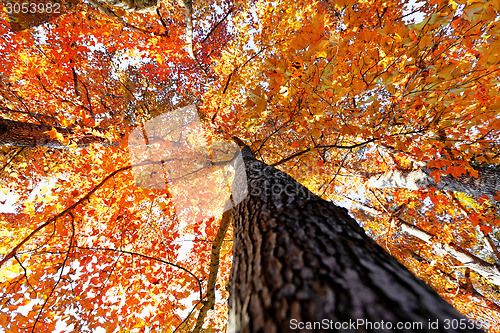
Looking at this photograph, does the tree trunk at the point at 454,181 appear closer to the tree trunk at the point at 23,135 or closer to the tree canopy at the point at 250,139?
the tree canopy at the point at 250,139

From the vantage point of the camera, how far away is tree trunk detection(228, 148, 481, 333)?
61 cm

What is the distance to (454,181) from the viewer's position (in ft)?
11.8

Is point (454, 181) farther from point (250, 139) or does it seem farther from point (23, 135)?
point (23, 135)

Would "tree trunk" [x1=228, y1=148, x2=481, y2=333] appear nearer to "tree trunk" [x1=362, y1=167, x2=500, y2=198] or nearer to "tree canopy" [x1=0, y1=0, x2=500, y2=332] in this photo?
"tree canopy" [x1=0, y1=0, x2=500, y2=332]

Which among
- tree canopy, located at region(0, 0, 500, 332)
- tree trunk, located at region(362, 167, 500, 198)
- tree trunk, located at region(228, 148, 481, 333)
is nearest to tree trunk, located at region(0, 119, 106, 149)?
tree canopy, located at region(0, 0, 500, 332)

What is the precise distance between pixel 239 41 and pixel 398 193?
10070 mm

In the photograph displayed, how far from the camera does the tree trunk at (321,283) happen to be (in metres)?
0.61

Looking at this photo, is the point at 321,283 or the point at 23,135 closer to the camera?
the point at 321,283

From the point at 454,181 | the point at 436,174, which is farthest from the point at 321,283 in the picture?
the point at 454,181

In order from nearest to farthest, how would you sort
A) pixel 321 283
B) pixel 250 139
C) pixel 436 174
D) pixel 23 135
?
pixel 321 283 → pixel 436 174 → pixel 23 135 → pixel 250 139

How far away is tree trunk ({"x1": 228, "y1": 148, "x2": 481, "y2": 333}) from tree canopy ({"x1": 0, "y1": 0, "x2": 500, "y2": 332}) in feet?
4.91

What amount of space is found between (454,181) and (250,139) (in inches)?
212

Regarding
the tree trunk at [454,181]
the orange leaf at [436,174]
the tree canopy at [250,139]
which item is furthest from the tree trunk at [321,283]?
the tree trunk at [454,181]

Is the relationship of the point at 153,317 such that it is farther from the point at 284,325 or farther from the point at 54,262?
the point at 284,325
